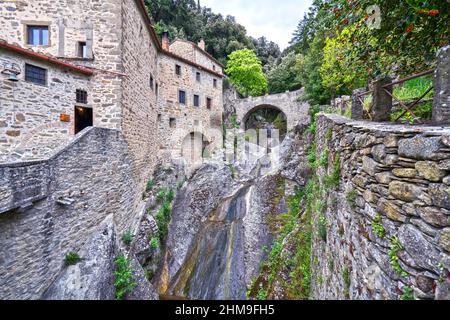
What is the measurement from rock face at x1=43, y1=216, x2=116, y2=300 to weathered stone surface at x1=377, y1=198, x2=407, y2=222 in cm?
775

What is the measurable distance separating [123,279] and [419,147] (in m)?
8.69

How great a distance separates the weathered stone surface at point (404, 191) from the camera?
1638 mm

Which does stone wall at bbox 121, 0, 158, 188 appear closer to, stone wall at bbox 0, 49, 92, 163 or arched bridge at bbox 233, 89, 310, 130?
stone wall at bbox 0, 49, 92, 163

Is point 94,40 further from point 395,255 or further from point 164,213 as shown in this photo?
point 395,255

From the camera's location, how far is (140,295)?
7.24 metres

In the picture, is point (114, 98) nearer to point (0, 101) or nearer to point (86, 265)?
point (0, 101)

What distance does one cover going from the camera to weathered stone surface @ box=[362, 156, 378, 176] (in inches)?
87.1

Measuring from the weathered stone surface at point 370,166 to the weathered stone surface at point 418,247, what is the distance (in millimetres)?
681

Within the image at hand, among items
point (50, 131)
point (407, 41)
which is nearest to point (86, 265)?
point (50, 131)

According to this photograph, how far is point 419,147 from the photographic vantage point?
159 centimetres

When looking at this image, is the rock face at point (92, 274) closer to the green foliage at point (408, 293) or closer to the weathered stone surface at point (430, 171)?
the green foliage at point (408, 293)

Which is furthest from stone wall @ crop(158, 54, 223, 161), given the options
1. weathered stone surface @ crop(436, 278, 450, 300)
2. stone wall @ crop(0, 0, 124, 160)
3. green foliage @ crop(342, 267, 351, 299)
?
weathered stone surface @ crop(436, 278, 450, 300)

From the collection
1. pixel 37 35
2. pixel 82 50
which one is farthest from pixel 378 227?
pixel 37 35
